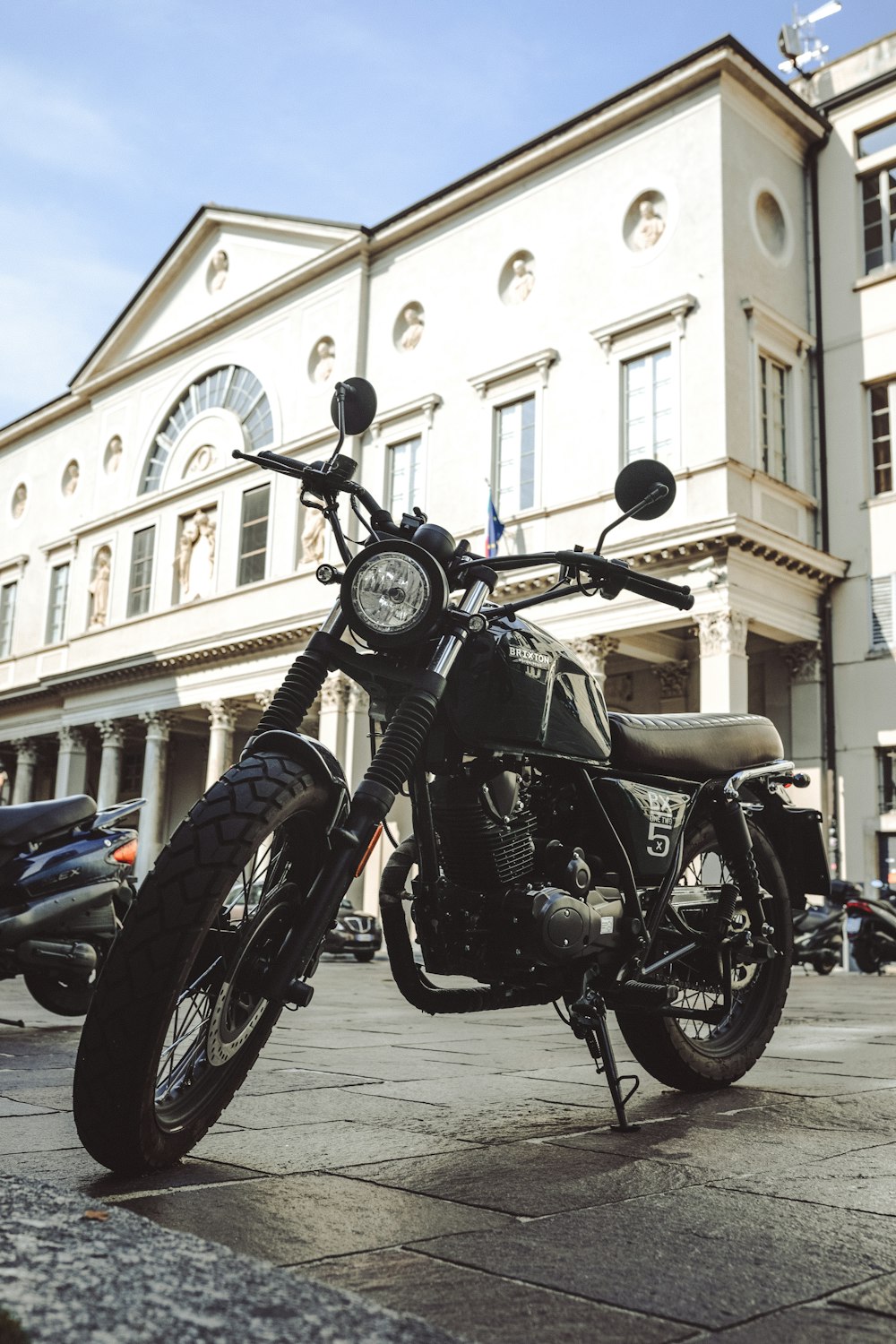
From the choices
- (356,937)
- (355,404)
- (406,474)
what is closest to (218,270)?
(406,474)

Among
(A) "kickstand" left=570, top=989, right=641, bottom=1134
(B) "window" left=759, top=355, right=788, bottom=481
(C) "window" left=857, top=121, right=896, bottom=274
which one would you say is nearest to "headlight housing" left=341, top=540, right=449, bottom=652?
(A) "kickstand" left=570, top=989, right=641, bottom=1134

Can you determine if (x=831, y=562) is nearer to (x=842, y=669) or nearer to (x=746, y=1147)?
(x=842, y=669)

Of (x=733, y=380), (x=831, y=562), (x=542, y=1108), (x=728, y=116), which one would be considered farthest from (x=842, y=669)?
(x=542, y=1108)

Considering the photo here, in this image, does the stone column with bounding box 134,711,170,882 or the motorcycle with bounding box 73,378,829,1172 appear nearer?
the motorcycle with bounding box 73,378,829,1172

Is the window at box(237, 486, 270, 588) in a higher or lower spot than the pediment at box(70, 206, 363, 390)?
lower

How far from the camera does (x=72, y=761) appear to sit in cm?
3444

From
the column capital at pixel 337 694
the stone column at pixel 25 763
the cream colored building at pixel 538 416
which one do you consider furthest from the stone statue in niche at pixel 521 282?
the stone column at pixel 25 763

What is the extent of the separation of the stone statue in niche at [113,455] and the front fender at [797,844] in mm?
33519

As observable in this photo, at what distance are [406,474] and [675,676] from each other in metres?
7.40

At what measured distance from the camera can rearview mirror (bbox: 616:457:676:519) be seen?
11.0 feet

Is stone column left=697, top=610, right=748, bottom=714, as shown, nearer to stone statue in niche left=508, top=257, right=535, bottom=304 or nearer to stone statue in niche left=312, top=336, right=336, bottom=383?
stone statue in niche left=508, top=257, right=535, bottom=304

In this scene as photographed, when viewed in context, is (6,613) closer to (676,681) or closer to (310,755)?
(676,681)

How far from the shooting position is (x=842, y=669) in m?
20.5

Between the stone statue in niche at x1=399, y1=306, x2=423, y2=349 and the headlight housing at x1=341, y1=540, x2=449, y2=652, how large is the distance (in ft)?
80.5
